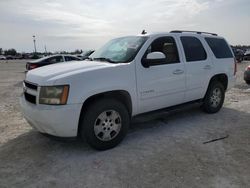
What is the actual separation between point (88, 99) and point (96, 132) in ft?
1.81

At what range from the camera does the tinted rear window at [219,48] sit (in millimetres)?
5734

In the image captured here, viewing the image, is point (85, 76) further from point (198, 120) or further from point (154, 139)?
point (198, 120)

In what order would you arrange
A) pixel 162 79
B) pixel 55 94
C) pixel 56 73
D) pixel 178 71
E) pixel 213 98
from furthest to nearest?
1. pixel 213 98
2. pixel 178 71
3. pixel 162 79
4. pixel 56 73
5. pixel 55 94

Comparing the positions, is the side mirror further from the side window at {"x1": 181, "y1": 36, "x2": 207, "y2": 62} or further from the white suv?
the side window at {"x1": 181, "y1": 36, "x2": 207, "y2": 62}

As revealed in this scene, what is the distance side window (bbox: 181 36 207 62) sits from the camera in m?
5.05

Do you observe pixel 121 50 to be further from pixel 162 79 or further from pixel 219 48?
pixel 219 48

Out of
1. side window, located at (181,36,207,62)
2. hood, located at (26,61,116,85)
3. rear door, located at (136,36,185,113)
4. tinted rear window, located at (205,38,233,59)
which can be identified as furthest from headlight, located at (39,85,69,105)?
tinted rear window, located at (205,38,233,59)

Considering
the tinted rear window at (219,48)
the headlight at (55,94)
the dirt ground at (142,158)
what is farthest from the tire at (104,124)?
the tinted rear window at (219,48)

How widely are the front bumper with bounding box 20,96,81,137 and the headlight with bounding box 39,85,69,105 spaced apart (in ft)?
0.24

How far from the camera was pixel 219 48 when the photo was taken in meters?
5.93

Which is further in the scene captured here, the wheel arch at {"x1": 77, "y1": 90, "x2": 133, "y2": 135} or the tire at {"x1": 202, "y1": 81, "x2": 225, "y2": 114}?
the tire at {"x1": 202, "y1": 81, "x2": 225, "y2": 114}

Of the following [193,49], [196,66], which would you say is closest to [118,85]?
[196,66]

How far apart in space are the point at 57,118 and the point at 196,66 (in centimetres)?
324

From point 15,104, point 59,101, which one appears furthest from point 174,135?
point 15,104
